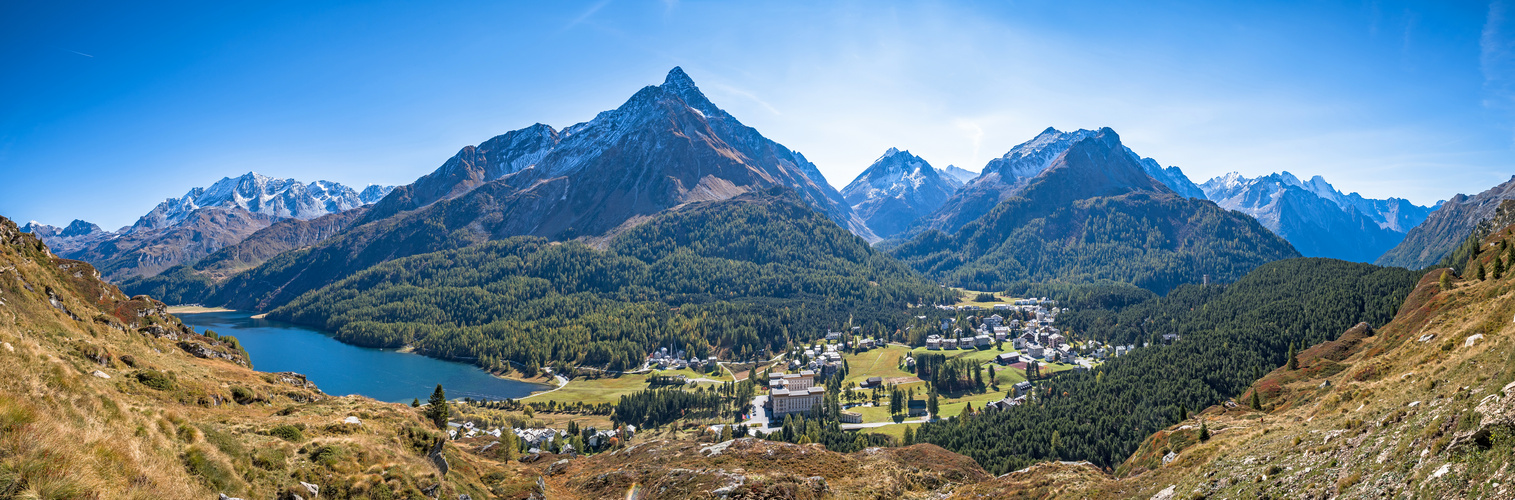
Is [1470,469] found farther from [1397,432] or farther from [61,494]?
[61,494]

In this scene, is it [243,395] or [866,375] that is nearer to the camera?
[243,395]

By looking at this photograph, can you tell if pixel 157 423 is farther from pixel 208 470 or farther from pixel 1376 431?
pixel 1376 431

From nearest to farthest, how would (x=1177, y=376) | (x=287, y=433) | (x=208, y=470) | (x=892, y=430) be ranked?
(x=208, y=470) < (x=287, y=433) < (x=1177, y=376) < (x=892, y=430)

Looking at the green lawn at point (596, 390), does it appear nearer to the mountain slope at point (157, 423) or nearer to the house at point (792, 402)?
the house at point (792, 402)

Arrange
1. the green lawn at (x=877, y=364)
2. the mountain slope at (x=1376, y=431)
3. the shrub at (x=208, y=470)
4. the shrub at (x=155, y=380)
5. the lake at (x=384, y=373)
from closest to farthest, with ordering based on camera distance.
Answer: the mountain slope at (x=1376, y=431)
the shrub at (x=208, y=470)
the shrub at (x=155, y=380)
the lake at (x=384, y=373)
the green lawn at (x=877, y=364)

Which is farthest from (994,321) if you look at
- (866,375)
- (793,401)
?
(793,401)

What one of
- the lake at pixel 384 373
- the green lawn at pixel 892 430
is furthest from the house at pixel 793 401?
the lake at pixel 384 373

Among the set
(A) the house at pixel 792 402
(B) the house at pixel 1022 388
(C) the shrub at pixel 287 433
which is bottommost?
(B) the house at pixel 1022 388

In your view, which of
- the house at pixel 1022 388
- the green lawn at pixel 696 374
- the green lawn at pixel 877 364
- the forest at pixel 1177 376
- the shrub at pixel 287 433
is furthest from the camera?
the green lawn at pixel 696 374

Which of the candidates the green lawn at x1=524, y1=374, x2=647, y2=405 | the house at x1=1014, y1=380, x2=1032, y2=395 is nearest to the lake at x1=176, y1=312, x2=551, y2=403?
the green lawn at x1=524, y1=374, x2=647, y2=405

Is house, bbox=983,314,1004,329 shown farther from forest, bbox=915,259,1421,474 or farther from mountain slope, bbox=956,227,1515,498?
mountain slope, bbox=956,227,1515,498
